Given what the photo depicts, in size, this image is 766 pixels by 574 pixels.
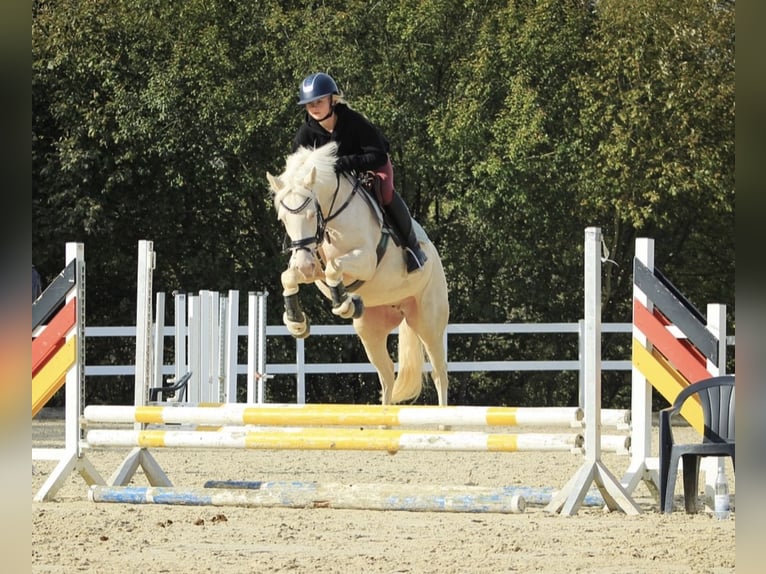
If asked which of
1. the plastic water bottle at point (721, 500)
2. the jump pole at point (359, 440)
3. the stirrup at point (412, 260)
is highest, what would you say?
the stirrup at point (412, 260)

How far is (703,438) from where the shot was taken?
476 centimetres

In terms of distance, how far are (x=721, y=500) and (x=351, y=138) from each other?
260 cm

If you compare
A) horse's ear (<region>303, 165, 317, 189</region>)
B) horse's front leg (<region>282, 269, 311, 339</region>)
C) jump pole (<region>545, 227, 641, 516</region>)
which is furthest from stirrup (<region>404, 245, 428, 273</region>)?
jump pole (<region>545, 227, 641, 516</region>)

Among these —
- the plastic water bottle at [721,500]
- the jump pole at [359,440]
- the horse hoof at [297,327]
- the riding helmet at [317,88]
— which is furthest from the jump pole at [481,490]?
the riding helmet at [317,88]

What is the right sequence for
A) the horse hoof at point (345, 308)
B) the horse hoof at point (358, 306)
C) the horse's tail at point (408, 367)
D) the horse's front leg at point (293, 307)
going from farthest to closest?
the horse's tail at point (408, 367)
the horse hoof at point (358, 306)
the horse hoof at point (345, 308)
the horse's front leg at point (293, 307)

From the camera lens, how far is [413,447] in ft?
15.5

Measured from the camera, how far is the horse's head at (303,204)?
203 inches

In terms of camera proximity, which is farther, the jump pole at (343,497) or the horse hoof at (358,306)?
the horse hoof at (358,306)

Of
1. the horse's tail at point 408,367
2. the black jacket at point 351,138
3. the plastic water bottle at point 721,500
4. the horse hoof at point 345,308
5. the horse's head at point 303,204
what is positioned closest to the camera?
the plastic water bottle at point 721,500

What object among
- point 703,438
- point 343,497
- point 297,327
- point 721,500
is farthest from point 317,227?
point 721,500

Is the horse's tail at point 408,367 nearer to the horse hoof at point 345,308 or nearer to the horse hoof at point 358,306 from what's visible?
the horse hoof at point 358,306
